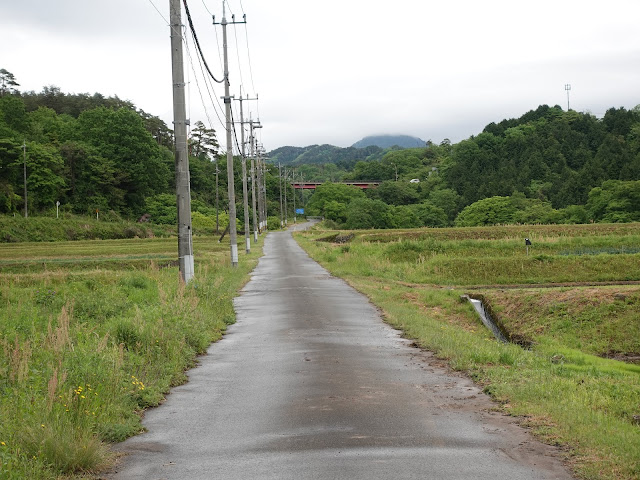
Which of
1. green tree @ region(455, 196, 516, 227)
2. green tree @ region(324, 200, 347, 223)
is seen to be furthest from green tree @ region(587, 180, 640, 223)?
green tree @ region(324, 200, 347, 223)

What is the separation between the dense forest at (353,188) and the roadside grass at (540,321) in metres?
44.3

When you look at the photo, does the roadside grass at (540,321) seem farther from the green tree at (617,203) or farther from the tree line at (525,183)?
the tree line at (525,183)

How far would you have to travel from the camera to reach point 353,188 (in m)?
162

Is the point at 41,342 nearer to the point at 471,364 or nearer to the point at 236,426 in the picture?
the point at 236,426

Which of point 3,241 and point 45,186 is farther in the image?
point 45,186

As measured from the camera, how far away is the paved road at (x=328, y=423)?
21.4ft

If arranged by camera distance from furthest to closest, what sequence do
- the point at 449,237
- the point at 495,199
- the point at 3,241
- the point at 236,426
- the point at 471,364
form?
1. the point at 495,199
2. the point at 3,241
3. the point at 449,237
4. the point at 471,364
5. the point at 236,426

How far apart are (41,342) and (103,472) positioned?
626 centimetres

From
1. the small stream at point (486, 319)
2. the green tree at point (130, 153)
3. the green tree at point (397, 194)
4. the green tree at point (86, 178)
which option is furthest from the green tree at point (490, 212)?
the small stream at point (486, 319)

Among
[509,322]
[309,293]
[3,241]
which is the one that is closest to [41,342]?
[309,293]

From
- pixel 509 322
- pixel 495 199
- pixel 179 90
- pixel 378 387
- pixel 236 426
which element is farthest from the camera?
pixel 495 199

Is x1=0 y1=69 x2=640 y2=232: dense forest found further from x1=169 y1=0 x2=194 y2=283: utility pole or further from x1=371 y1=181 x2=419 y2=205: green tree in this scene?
x1=169 y1=0 x2=194 y2=283: utility pole

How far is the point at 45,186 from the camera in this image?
278ft

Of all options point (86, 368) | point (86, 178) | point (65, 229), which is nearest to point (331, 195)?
point (86, 178)
